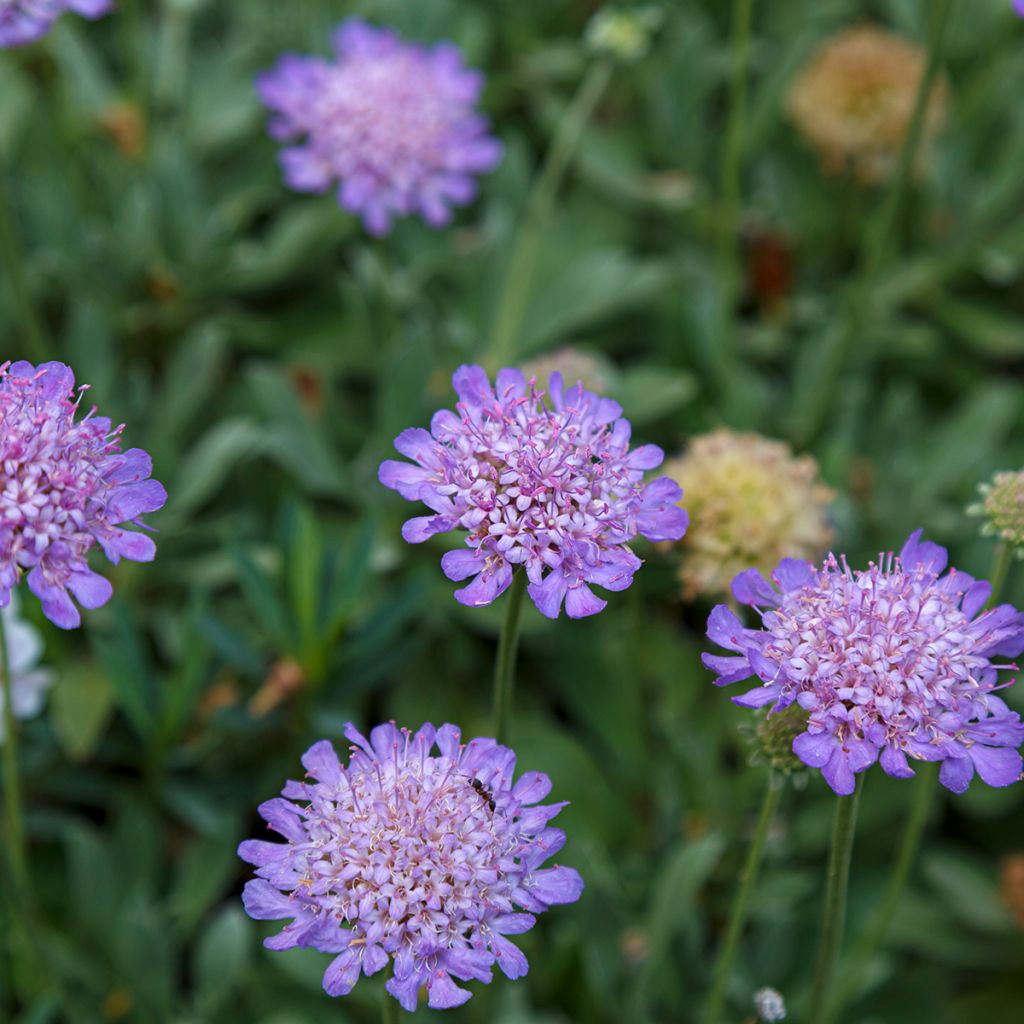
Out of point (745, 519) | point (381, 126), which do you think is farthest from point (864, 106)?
point (745, 519)

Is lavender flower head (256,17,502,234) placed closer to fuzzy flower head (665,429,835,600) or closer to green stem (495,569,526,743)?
fuzzy flower head (665,429,835,600)

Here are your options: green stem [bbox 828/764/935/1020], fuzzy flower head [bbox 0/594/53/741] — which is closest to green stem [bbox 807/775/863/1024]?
green stem [bbox 828/764/935/1020]

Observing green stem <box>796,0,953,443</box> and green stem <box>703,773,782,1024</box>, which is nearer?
green stem <box>703,773,782,1024</box>

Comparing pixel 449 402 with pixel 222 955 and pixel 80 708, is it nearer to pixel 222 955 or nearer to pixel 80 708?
pixel 80 708

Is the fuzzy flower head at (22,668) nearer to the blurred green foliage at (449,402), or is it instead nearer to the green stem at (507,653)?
the blurred green foliage at (449,402)

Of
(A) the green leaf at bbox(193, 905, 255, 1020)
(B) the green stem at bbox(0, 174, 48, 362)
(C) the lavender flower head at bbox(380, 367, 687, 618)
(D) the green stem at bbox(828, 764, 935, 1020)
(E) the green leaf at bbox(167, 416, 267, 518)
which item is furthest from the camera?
(E) the green leaf at bbox(167, 416, 267, 518)

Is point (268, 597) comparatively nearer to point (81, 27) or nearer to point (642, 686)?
point (642, 686)
